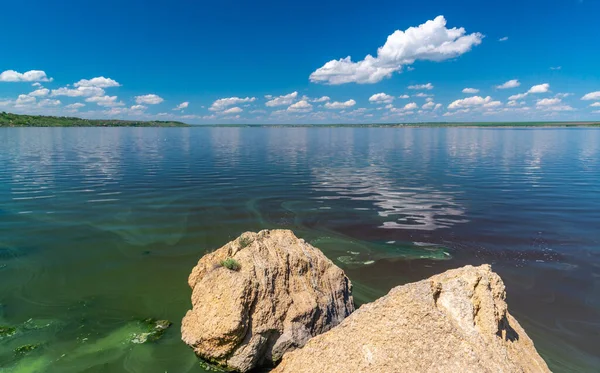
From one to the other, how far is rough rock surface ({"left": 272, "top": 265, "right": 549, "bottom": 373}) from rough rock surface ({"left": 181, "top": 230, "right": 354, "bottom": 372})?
3.47 feet

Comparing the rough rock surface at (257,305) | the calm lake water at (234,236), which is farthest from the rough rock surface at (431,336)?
the calm lake water at (234,236)

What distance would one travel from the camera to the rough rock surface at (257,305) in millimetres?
6820

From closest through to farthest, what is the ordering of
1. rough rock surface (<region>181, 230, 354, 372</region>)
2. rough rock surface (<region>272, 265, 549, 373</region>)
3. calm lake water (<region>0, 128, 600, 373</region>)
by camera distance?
rough rock surface (<region>272, 265, 549, 373</region>) < rough rock surface (<region>181, 230, 354, 372</region>) < calm lake water (<region>0, 128, 600, 373</region>)

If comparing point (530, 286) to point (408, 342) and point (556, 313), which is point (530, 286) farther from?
point (408, 342)

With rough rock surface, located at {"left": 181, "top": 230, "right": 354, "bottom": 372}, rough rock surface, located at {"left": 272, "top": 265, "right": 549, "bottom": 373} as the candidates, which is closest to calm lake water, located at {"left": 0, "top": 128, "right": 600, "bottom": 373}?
rough rock surface, located at {"left": 181, "top": 230, "right": 354, "bottom": 372}

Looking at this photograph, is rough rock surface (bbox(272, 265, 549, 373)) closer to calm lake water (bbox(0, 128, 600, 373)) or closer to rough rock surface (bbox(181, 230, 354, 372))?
rough rock surface (bbox(181, 230, 354, 372))

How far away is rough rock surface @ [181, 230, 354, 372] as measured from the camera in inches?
269

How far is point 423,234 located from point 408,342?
12.2m

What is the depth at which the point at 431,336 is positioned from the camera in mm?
5117

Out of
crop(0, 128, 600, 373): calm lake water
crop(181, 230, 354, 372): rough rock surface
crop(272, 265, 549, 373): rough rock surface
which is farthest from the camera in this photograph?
crop(0, 128, 600, 373): calm lake water

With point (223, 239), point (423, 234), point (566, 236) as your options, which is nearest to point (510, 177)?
point (566, 236)

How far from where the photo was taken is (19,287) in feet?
35.3

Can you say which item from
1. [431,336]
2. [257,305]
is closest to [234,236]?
[257,305]

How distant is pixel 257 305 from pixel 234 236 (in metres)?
9.38
